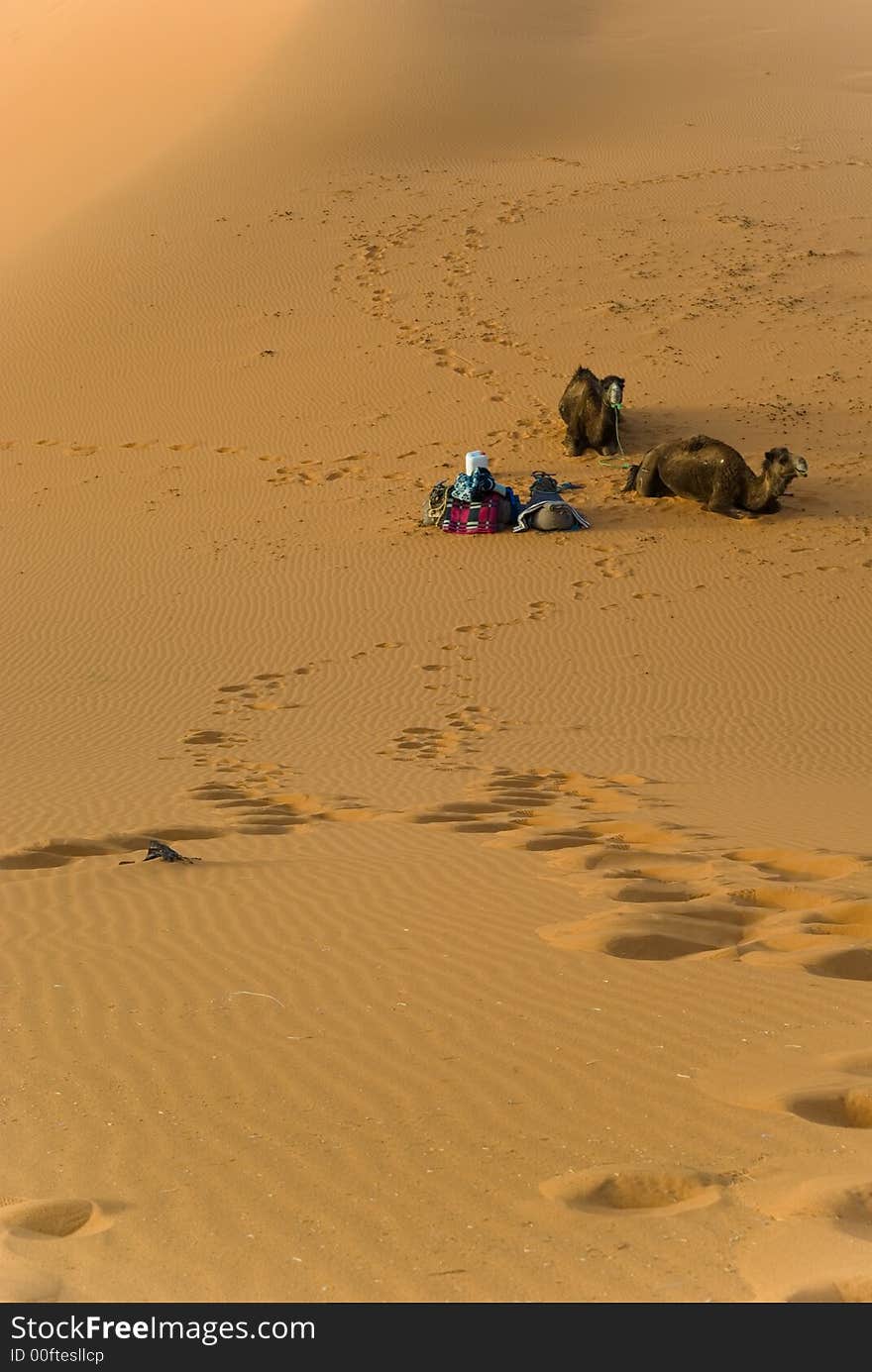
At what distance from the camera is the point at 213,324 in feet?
79.1

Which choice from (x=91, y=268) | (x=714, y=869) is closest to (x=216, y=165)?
(x=91, y=268)

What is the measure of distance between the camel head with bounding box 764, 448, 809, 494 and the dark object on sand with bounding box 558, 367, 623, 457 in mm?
2371

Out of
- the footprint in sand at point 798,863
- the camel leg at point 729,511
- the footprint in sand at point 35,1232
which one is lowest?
the footprint in sand at point 798,863

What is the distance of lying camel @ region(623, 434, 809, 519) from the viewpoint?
1669 cm

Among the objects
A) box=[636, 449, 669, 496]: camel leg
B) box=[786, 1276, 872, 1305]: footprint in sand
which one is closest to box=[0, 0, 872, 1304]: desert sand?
box=[786, 1276, 872, 1305]: footprint in sand

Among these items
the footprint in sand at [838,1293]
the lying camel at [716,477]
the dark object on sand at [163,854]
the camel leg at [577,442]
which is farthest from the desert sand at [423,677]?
the camel leg at [577,442]

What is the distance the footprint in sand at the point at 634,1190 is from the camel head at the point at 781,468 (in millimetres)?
12751

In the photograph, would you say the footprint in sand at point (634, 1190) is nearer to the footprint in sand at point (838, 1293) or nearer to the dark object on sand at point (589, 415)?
the footprint in sand at point (838, 1293)

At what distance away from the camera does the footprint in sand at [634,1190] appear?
3596 mm

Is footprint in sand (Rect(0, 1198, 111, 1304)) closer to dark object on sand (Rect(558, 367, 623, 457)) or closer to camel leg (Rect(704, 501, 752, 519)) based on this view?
camel leg (Rect(704, 501, 752, 519))

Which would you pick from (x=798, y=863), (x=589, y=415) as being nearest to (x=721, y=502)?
(x=589, y=415)

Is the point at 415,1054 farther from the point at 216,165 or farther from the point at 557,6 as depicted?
the point at 557,6

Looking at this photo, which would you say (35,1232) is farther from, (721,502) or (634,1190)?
(721,502)

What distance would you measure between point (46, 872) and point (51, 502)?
1259 cm
